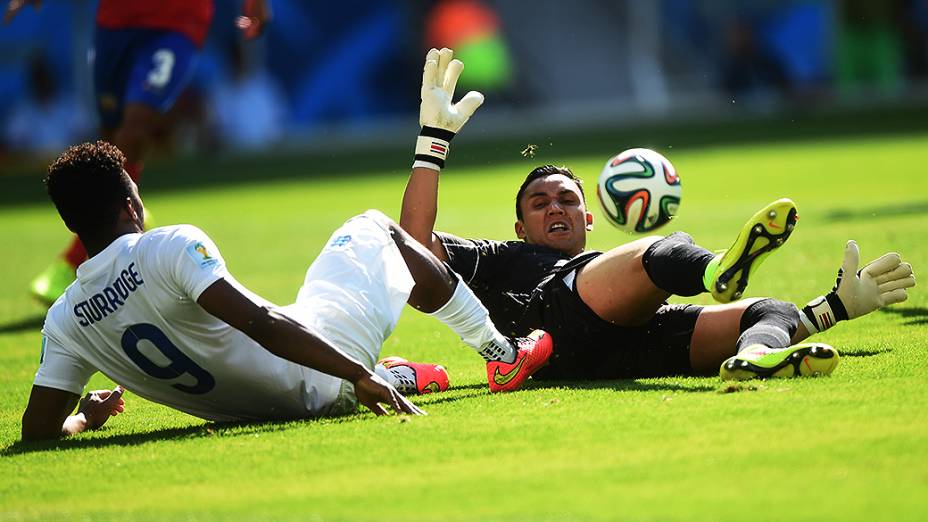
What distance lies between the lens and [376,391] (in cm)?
531

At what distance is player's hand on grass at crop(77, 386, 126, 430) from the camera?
600 centimetres

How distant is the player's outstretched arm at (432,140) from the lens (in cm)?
662

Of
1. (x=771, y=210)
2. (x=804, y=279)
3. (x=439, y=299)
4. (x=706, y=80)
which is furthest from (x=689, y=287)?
(x=706, y=80)

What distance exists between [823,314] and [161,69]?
5829 millimetres

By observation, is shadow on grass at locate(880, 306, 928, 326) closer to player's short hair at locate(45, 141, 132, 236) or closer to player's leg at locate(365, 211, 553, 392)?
player's leg at locate(365, 211, 553, 392)

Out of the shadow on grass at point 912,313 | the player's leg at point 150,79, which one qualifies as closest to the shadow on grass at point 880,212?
the shadow on grass at point 912,313

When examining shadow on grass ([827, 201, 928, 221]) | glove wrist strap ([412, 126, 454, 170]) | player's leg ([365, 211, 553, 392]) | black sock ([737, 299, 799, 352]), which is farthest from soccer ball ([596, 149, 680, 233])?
shadow on grass ([827, 201, 928, 221])

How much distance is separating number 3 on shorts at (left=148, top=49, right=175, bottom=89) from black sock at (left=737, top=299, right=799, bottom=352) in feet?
18.2

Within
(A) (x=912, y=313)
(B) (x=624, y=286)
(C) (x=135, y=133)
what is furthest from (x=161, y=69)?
(A) (x=912, y=313)

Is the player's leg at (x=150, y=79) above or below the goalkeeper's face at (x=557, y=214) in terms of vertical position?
above

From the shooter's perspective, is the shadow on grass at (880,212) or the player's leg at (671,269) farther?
the shadow on grass at (880,212)

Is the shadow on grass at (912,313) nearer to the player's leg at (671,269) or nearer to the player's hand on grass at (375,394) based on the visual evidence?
the player's leg at (671,269)

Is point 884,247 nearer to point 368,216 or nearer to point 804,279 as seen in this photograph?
point 804,279

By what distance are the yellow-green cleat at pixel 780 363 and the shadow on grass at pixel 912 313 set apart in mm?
1643
